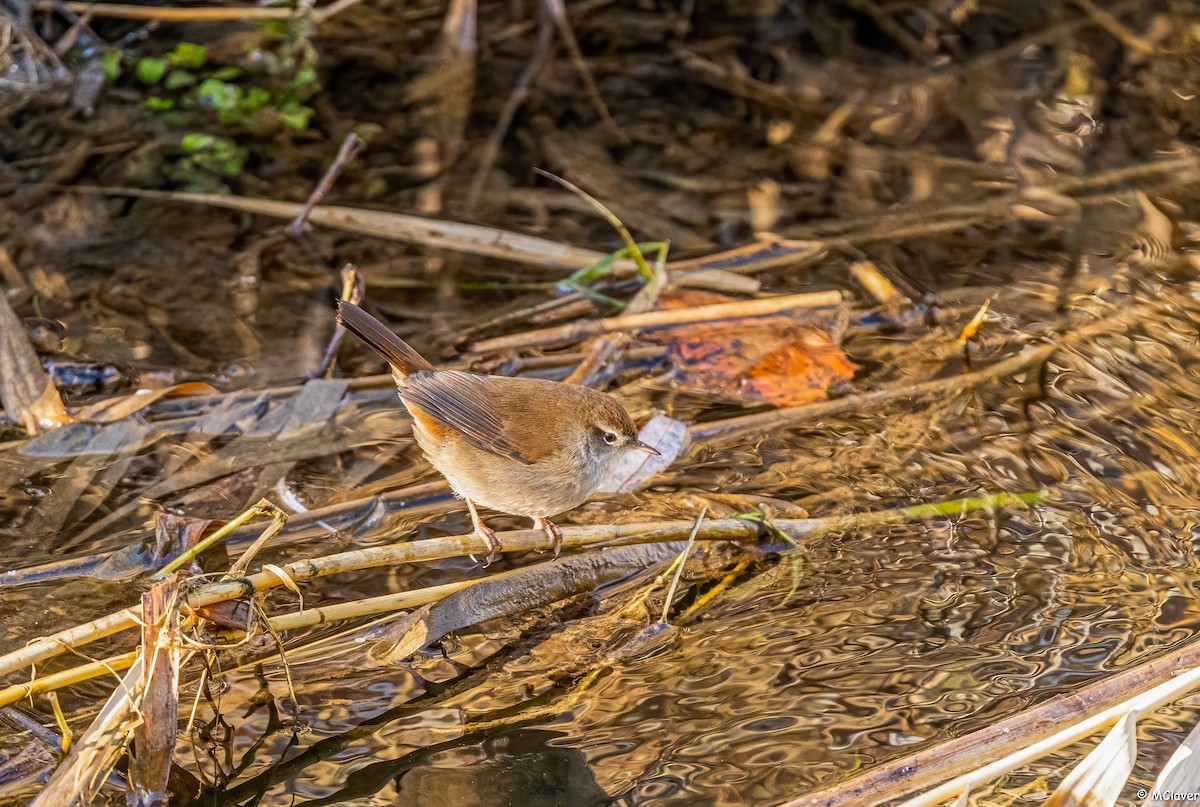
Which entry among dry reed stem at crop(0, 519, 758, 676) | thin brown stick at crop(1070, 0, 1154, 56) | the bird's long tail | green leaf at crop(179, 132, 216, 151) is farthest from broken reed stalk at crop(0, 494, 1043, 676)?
thin brown stick at crop(1070, 0, 1154, 56)

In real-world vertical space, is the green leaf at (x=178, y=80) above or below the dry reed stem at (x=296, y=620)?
above

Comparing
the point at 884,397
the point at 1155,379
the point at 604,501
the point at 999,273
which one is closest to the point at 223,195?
the point at 604,501

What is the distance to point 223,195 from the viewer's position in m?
A: 6.63

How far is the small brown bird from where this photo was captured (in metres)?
4.21

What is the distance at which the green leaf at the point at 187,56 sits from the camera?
748cm

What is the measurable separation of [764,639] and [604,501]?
1.03 m

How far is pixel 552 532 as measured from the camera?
427cm

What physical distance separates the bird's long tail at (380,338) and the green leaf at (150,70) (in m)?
4.17

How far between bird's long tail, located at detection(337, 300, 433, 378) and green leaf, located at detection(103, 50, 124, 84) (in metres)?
4.18

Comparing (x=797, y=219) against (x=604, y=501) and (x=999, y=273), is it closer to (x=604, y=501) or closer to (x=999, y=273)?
(x=999, y=273)

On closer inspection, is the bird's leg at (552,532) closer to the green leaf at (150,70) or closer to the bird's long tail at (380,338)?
the bird's long tail at (380,338)

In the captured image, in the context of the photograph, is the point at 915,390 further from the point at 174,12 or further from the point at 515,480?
the point at 174,12

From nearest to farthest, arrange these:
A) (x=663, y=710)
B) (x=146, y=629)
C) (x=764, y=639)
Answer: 1. (x=146, y=629)
2. (x=663, y=710)
3. (x=764, y=639)

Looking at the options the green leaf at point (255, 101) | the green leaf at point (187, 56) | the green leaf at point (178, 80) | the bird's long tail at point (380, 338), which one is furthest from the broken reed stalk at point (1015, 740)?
the green leaf at point (187, 56)
